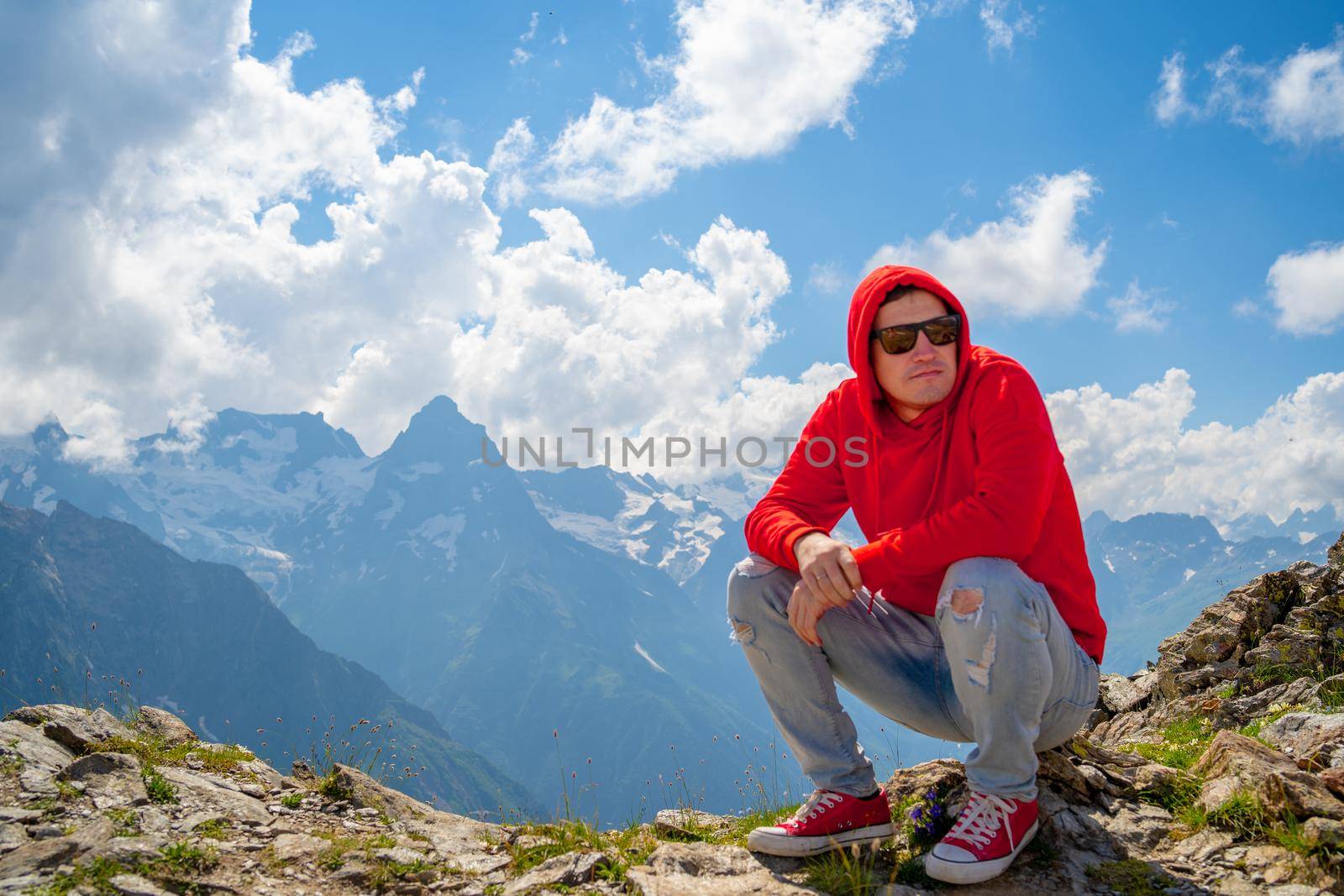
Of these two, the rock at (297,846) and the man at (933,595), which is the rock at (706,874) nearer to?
the man at (933,595)

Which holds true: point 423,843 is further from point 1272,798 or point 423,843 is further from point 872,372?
point 1272,798

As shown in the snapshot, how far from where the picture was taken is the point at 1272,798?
4.17 m

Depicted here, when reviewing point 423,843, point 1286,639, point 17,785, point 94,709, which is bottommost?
point 423,843

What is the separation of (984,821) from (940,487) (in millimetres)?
1780

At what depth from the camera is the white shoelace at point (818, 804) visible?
451 centimetres

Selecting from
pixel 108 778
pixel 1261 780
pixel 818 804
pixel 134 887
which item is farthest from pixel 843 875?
pixel 108 778

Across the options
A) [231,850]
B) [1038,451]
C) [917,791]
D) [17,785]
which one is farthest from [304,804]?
[1038,451]

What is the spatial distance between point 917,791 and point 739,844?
123cm

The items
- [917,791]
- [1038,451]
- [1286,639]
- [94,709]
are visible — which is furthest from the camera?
[1286,639]

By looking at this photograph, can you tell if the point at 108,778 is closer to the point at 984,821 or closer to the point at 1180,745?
the point at 984,821

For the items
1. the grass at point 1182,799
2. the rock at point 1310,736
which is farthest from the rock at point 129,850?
the rock at point 1310,736

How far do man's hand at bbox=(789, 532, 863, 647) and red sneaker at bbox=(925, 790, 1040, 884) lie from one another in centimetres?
117

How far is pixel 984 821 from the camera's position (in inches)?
158

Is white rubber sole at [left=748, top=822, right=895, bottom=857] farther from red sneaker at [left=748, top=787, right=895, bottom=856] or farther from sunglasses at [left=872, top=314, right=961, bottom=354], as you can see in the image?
sunglasses at [left=872, top=314, right=961, bottom=354]
